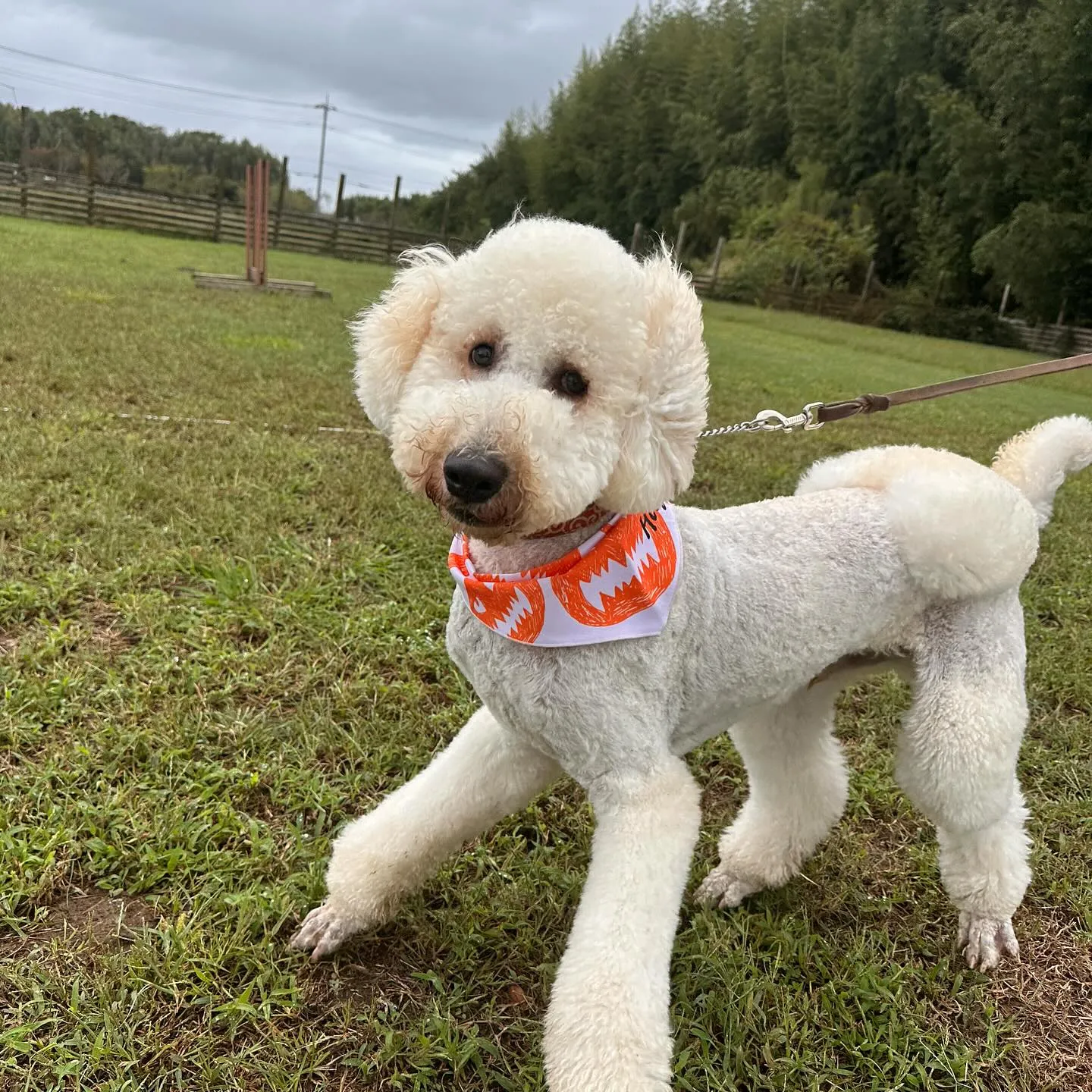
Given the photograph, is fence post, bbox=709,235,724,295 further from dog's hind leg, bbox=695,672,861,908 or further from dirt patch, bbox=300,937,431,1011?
dirt patch, bbox=300,937,431,1011

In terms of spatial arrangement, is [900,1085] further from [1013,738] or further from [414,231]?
[414,231]

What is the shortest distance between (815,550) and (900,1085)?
1.06 meters

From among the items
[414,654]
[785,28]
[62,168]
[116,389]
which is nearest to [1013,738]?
[414,654]

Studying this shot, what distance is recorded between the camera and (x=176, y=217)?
76.2 ft

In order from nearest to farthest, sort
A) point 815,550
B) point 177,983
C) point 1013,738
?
point 177,983, point 815,550, point 1013,738

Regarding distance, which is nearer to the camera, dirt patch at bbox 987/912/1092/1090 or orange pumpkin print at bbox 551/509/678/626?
orange pumpkin print at bbox 551/509/678/626

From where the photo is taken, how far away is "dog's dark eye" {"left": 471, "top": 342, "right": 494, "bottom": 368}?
140 cm

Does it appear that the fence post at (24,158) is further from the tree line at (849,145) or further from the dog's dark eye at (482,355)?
the dog's dark eye at (482,355)

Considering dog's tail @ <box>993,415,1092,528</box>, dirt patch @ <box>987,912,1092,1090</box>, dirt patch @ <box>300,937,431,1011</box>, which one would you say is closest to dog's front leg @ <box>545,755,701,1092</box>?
dirt patch @ <box>300,937,431,1011</box>

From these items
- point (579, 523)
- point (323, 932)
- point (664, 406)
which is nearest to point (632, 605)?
point (579, 523)

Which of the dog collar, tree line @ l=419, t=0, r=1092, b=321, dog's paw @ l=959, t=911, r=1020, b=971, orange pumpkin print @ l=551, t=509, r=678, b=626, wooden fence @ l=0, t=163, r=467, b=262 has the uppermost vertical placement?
tree line @ l=419, t=0, r=1092, b=321

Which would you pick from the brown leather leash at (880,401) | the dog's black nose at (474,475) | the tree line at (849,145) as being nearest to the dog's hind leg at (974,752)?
the brown leather leash at (880,401)

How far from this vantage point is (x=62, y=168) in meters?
25.0

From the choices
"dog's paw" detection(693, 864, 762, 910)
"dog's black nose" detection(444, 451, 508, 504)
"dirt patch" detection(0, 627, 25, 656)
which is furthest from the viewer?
"dirt patch" detection(0, 627, 25, 656)
